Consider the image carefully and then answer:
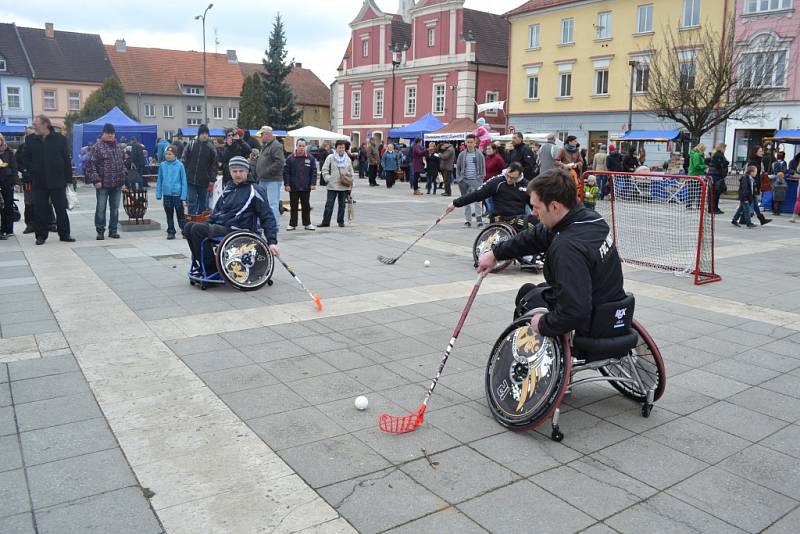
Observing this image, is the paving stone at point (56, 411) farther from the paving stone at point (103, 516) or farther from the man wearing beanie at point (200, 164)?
the man wearing beanie at point (200, 164)

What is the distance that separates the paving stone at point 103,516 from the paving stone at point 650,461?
7.76ft

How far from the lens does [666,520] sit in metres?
3.26

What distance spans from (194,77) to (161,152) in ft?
162

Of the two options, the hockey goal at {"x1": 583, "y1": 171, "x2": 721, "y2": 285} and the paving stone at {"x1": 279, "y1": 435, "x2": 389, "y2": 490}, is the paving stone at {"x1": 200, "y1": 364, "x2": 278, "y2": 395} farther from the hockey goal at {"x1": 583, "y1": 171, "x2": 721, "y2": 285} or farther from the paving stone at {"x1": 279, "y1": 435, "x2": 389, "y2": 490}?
the hockey goal at {"x1": 583, "y1": 171, "x2": 721, "y2": 285}

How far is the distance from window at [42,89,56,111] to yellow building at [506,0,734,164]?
42.3m

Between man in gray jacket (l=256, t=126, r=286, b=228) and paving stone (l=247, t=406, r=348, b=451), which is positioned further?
man in gray jacket (l=256, t=126, r=286, b=228)

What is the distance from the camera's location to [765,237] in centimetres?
1395

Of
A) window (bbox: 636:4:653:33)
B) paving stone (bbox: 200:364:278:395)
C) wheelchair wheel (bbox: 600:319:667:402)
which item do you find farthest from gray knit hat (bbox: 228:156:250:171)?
window (bbox: 636:4:653:33)

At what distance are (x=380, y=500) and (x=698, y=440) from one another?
2.03 metres

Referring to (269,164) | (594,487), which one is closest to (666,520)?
(594,487)

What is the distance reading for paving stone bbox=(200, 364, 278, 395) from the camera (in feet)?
15.9

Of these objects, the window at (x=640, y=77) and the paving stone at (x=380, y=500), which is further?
the window at (x=640, y=77)

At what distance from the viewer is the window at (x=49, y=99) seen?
205ft

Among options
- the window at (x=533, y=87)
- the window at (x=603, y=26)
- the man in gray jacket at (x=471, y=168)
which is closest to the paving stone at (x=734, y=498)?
the man in gray jacket at (x=471, y=168)
